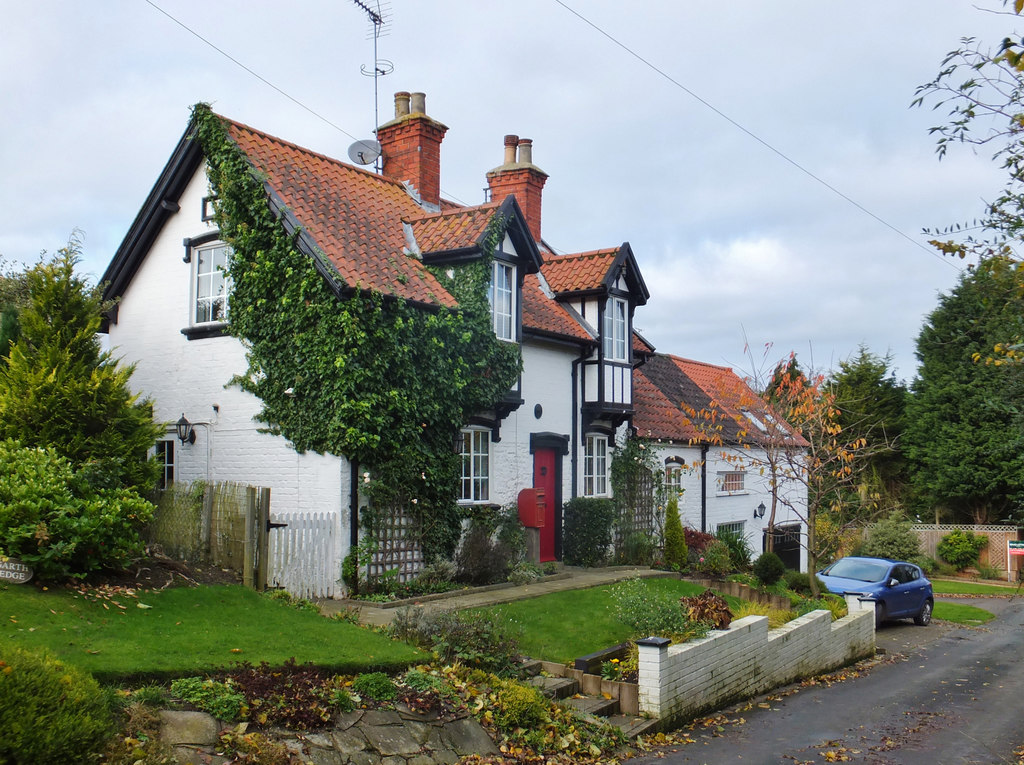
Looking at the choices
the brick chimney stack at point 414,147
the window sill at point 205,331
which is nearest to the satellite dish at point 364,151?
the brick chimney stack at point 414,147

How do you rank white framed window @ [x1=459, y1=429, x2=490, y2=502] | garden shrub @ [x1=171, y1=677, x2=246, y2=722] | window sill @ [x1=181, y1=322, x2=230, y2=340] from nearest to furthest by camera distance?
garden shrub @ [x1=171, y1=677, x2=246, y2=722] → window sill @ [x1=181, y1=322, x2=230, y2=340] → white framed window @ [x1=459, y1=429, x2=490, y2=502]

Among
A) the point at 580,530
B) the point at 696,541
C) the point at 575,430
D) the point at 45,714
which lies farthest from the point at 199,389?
the point at 696,541

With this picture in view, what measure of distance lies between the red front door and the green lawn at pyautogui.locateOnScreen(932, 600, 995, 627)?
1103 centimetres

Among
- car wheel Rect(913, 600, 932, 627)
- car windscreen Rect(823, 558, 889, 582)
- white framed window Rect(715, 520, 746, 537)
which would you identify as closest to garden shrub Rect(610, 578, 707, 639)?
car windscreen Rect(823, 558, 889, 582)

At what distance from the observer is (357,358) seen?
1374cm

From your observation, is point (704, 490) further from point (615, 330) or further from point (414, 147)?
point (414, 147)

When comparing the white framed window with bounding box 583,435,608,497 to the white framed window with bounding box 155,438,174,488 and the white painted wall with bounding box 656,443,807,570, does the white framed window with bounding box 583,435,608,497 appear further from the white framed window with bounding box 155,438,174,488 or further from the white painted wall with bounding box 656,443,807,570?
the white framed window with bounding box 155,438,174,488

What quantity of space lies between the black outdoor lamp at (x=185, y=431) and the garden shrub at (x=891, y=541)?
25430 mm

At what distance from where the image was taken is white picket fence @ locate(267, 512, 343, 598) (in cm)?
1299

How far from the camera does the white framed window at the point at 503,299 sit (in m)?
16.8

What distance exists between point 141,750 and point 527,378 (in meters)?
12.6

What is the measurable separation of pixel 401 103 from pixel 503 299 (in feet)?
20.5

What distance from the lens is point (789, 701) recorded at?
1207 centimetres

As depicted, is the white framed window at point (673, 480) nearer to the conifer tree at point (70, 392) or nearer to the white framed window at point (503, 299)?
the white framed window at point (503, 299)
